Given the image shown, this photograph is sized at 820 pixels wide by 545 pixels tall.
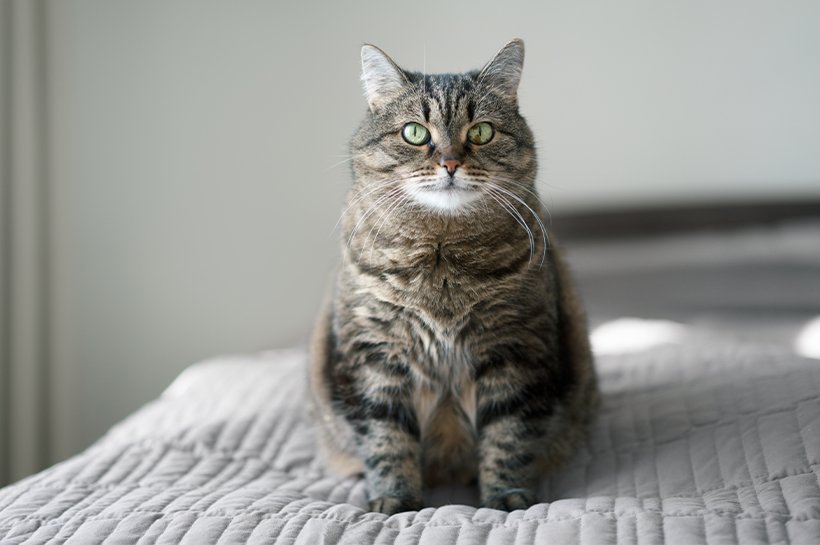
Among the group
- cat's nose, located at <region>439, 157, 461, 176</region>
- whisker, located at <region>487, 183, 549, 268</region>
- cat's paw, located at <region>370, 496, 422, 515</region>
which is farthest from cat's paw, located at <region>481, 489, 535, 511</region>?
cat's nose, located at <region>439, 157, 461, 176</region>

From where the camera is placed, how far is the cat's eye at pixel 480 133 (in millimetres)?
1312

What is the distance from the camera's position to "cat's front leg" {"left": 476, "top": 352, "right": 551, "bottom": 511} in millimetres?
1259

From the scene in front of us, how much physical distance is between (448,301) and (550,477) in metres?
0.37

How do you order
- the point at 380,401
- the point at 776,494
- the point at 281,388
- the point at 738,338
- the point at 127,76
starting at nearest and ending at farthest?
the point at 776,494 < the point at 380,401 < the point at 281,388 < the point at 738,338 < the point at 127,76

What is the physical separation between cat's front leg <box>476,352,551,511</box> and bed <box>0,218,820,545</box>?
0.22ft

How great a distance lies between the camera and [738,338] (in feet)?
6.81

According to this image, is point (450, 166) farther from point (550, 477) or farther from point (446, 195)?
point (550, 477)

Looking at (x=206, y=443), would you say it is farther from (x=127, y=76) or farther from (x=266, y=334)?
(x=127, y=76)

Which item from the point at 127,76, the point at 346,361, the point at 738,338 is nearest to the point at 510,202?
the point at 346,361

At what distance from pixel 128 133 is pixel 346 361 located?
1.71m

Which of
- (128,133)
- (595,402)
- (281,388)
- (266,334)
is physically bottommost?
(266,334)

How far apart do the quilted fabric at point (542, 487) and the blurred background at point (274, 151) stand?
0.86m

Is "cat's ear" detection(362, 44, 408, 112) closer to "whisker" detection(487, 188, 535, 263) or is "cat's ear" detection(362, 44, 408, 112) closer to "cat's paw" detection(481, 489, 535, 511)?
"whisker" detection(487, 188, 535, 263)

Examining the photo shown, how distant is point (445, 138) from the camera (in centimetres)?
128
